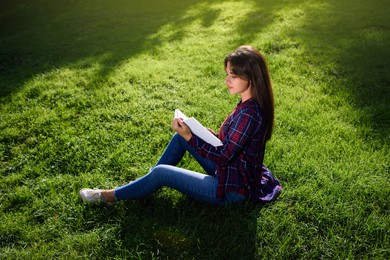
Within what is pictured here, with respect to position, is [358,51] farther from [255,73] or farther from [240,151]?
[240,151]

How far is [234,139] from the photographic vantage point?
93.4 inches

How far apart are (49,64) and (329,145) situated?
5611mm

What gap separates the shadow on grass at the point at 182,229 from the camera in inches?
98.3

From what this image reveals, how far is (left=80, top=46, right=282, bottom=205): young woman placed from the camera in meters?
2.38

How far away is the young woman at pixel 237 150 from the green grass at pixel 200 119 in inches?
8.4

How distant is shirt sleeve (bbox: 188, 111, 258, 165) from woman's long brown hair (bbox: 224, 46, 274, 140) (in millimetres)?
169

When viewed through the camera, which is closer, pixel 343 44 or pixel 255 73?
pixel 255 73

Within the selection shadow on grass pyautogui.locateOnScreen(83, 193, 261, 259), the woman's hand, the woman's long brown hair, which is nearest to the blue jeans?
shadow on grass pyautogui.locateOnScreen(83, 193, 261, 259)

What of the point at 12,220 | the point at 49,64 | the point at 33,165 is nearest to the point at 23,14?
the point at 49,64

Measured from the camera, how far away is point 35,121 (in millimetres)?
4430

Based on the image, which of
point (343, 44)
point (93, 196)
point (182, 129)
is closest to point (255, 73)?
point (182, 129)

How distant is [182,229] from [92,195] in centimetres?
93

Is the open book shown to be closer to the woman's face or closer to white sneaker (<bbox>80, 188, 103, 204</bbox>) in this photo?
the woman's face

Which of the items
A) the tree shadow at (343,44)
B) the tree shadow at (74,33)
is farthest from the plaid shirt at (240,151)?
the tree shadow at (74,33)
